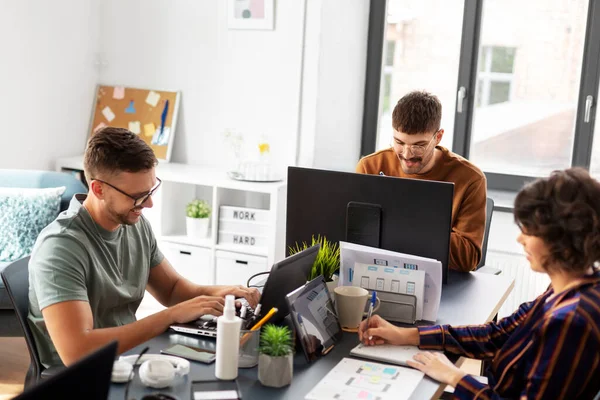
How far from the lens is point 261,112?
13.6ft

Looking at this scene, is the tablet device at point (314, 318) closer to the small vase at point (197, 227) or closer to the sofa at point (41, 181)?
the sofa at point (41, 181)

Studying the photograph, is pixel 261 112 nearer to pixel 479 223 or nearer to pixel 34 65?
pixel 34 65

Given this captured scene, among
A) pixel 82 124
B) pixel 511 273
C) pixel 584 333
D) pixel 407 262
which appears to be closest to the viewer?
pixel 584 333

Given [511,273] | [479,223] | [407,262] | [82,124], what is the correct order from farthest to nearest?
[82,124] → [511,273] → [479,223] → [407,262]

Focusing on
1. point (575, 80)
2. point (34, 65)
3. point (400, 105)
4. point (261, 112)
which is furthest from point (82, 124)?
point (575, 80)

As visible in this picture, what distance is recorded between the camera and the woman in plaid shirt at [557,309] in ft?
4.71

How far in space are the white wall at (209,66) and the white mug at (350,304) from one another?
222 centimetres

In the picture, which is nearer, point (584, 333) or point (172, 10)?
point (584, 333)

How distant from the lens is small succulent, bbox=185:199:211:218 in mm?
4043

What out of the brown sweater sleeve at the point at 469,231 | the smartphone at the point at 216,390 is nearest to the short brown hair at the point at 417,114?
the brown sweater sleeve at the point at 469,231

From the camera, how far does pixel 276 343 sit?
1.53 meters

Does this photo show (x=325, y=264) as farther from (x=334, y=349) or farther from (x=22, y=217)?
(x=22, y=217)

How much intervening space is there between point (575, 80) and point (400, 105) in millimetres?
1802

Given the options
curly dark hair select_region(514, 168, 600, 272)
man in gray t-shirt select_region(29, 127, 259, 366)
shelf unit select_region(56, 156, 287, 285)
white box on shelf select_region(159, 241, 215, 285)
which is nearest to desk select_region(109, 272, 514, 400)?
man in gray t-shirt select_region(29, 127, 259, 366)
